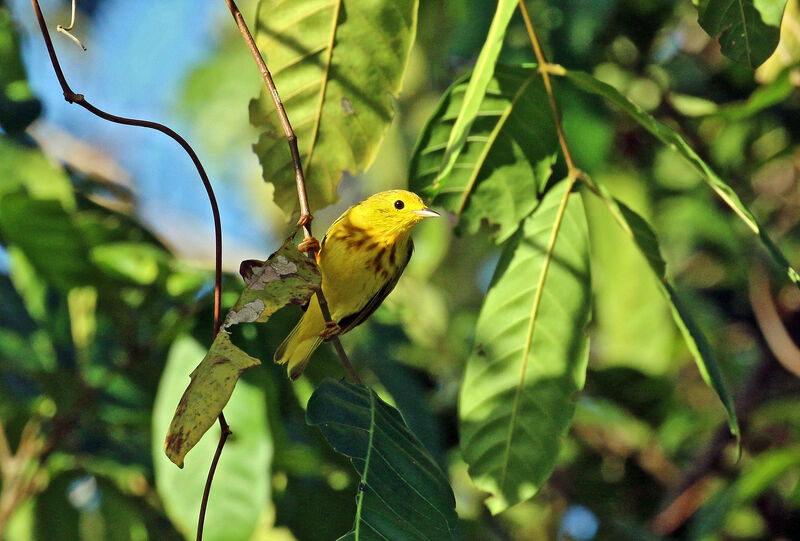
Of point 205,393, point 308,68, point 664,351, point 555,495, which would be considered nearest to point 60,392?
point 308,68

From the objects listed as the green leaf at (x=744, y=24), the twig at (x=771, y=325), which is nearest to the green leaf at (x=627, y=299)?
the twig at (x=771, y=325)

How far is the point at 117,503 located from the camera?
2.96 metres

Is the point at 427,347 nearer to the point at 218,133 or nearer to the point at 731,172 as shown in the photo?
the point at 731,172

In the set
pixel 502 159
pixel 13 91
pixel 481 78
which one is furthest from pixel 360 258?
pixel 13 91

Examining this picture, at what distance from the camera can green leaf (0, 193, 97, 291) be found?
2381mm

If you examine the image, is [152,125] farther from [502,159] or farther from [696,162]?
[696,162]

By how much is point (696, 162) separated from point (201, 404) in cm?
→ 93

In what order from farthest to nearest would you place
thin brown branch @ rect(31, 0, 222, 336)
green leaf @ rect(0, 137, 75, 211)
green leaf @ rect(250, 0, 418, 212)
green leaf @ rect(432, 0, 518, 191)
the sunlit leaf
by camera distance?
the sunlit leaf, green leaf @ rect(0, 137, 75, 211), green leaf @ rect(250, 0, 418, 212), green leaf @ rect(432, 0, 518, 191), thin brown branch @ rect(31, 0, 222, 336)

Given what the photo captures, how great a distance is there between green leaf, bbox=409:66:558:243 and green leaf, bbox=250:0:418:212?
158mm

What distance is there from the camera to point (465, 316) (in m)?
4.32

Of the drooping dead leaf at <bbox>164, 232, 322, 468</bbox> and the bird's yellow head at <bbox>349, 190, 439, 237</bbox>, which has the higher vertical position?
the drooping dead leaf at <bbox>164, 232, 322, 468</bbox>

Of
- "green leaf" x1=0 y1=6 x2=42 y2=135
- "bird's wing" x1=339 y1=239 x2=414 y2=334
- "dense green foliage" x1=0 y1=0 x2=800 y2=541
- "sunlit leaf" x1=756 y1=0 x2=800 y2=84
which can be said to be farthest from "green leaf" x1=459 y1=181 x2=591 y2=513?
"sunlit leaf" x1=756 y1=0 x2=800 y2=84

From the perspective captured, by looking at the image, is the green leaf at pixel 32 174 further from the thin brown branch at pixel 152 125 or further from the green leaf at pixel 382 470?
the green leaf at pixel 382 470

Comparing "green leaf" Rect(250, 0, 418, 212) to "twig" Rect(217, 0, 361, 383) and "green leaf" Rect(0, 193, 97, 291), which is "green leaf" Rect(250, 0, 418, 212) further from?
"green leaf" Rect(0, 193, 97, 291)
